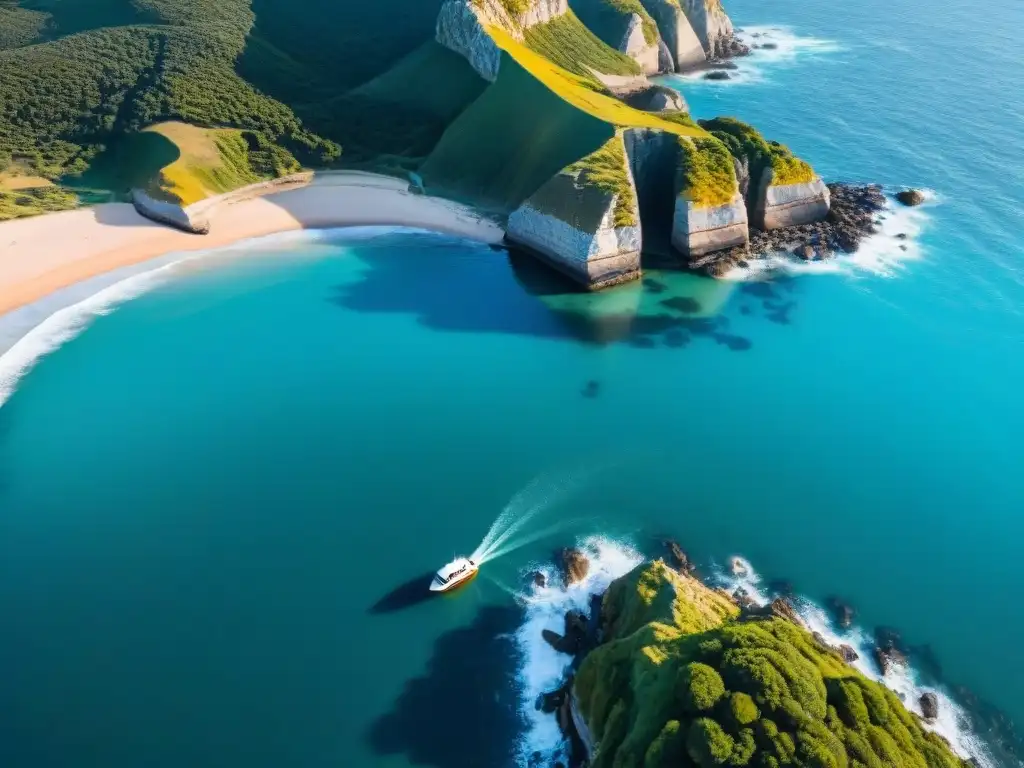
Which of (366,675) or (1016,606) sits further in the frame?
(1016,606)

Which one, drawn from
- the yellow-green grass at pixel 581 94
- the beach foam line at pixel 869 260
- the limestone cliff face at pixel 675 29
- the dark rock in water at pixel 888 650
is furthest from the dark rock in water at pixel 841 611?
the limestone cliff face at pixel 675 29

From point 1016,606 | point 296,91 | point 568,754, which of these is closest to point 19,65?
point 296,91

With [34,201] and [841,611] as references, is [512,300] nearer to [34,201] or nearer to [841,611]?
[841,611]

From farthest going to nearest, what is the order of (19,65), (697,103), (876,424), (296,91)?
(697,103) < (296,91) < (19,65) < (876,424)

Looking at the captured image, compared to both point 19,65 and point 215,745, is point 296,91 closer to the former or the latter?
point 19,65

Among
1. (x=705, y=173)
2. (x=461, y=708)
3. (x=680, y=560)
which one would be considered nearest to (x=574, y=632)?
(x=461, y=708)

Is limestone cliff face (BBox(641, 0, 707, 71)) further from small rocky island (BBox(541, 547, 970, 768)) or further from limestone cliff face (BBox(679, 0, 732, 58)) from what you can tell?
small rocky island (BBox(541, 547, 970, 768))
